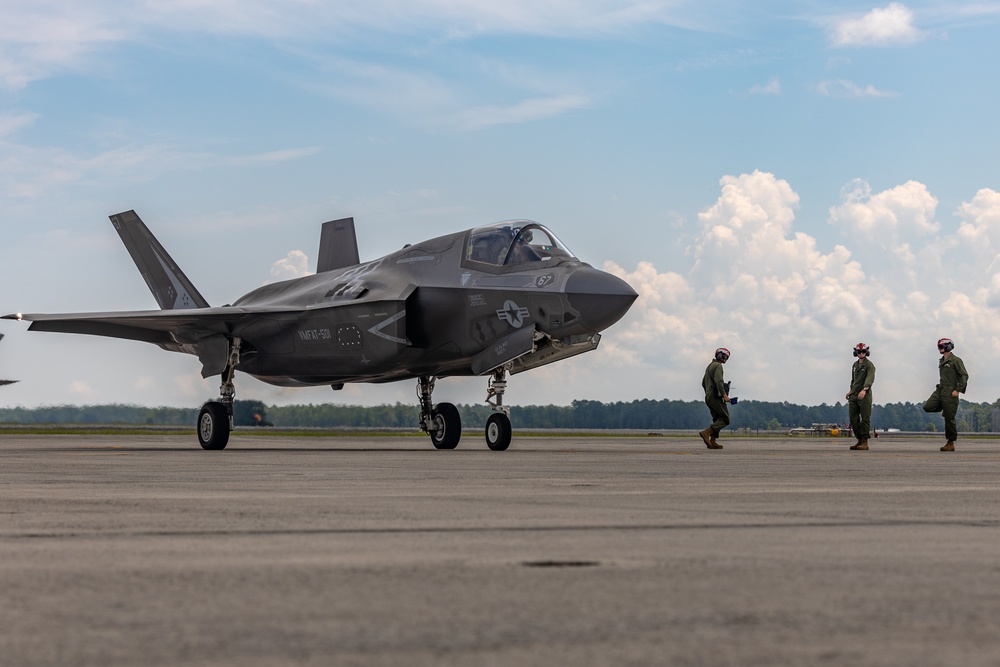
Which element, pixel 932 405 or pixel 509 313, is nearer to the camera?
pixel 509 313

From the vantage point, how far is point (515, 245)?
19.1 m

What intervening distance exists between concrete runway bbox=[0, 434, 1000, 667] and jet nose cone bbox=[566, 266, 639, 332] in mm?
8968

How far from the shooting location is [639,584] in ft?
13.5

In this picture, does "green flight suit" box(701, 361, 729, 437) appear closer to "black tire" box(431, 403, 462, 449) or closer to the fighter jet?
the fighter jet

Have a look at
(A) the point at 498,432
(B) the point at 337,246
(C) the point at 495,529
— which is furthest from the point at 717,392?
(C) the point at 495,529

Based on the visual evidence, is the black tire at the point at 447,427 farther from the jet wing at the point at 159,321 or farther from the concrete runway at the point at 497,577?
the concrete runway at the point at 497,577

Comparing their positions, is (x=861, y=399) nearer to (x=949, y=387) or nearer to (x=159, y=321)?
(x=949, y=387)

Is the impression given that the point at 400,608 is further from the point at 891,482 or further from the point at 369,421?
the point at 369,421

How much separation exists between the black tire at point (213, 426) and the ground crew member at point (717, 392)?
8.44m

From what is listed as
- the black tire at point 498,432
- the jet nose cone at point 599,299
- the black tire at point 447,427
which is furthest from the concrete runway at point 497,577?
the black tire at point 447,427

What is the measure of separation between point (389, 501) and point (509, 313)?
10928mm

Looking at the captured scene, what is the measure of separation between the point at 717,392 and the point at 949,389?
13.6 ft

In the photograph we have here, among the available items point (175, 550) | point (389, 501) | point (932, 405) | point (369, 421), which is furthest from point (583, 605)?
point (369, 421)

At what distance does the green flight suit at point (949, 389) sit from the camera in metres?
22.0
